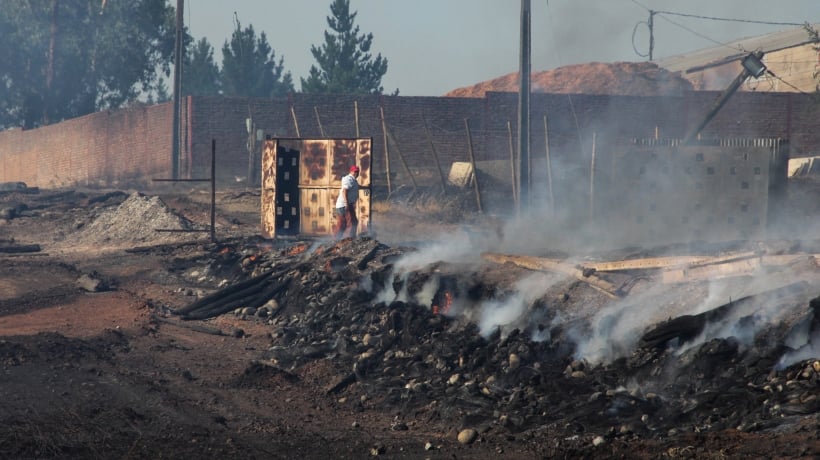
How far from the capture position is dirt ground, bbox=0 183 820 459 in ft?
22.8

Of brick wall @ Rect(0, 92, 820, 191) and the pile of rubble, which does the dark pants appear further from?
brick wall @ Rect(0, 92, 820, 191)

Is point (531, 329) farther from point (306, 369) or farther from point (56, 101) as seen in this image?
point (56, 101)

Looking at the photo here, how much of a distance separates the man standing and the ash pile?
283cm

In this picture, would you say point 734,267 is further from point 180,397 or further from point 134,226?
point 134,226

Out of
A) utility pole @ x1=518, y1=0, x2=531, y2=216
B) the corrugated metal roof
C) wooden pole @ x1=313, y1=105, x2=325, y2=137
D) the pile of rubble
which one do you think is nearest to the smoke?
utility pole @ x1=518, y1=0, x2=531, y2=216

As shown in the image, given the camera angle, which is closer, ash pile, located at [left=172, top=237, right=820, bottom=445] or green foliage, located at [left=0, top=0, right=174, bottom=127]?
ash pile, located at [left=172, top=237, right=820, bottom=445]

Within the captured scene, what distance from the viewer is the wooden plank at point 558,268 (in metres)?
10.8

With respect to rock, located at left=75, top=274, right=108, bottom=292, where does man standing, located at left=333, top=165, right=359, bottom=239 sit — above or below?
above

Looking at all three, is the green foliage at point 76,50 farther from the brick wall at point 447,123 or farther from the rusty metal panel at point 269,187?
the rusty metal panel at point 269,187

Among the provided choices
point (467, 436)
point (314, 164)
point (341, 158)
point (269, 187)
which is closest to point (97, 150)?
point (269, 187)

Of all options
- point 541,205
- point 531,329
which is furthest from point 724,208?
point 531,329

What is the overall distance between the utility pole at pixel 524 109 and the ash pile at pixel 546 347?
481cm

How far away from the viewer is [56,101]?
157 feet

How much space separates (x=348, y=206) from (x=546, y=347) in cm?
818
